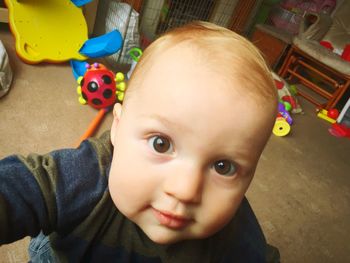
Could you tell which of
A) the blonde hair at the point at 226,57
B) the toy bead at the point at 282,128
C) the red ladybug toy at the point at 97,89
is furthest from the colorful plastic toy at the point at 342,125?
the blonde hair at the point at 226,57

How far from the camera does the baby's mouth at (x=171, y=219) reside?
407 mm

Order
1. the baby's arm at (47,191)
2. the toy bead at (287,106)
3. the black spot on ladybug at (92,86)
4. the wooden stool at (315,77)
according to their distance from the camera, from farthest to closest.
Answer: the wooden stool at (315,77)
the toy bead at (287,106)
the black spot on ladybug at (92,86)
the baby's arm at (47,191)

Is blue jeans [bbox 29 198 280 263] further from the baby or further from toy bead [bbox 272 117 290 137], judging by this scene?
toy bead [bbox 272 117 290 137]

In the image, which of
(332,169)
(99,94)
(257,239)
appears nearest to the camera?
(257,239)

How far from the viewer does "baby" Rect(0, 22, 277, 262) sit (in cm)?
39

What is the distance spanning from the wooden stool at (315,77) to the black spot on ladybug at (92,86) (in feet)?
5.64

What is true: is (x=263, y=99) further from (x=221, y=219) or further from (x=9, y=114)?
(x=9, y=114)

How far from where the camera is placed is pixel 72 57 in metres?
1.68

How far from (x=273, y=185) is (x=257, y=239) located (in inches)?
31.1

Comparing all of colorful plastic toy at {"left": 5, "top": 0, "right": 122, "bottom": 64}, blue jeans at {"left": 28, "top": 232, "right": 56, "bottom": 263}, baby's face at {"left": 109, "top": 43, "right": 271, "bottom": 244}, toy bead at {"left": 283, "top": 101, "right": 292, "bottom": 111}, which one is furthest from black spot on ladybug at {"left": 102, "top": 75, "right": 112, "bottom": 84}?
toy bead at {"left": 283, "top": 101, "right": 292, "bottom": 111}

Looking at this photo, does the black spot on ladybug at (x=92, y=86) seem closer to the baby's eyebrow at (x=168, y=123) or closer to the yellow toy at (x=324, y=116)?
the baby's eyebrow at (x=168, y=123)

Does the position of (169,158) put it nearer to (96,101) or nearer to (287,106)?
(96,101)

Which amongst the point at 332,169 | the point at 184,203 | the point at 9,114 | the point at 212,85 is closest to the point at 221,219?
the point at 184,203

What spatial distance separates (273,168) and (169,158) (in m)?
1.18
